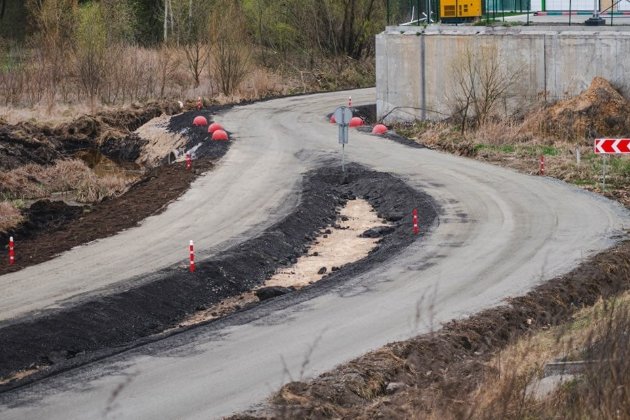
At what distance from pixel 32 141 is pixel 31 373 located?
1023 inches

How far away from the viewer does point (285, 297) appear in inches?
794

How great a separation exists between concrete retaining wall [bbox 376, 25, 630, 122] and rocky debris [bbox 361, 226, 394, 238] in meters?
12.5

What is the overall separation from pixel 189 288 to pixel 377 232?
7.14 metres

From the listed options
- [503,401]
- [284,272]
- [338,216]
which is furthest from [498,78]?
[503,401]

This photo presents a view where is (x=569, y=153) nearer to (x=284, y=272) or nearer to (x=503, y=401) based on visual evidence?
(x=284, y=272)

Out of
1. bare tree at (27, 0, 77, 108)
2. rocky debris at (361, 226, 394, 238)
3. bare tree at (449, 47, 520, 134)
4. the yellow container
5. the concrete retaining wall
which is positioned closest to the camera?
rocky debris at (361, 226, 394, 238)

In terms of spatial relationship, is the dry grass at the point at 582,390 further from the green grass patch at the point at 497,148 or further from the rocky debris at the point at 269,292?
the green grass patch at the point at 497,148

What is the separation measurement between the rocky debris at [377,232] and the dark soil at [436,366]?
689 centimetres

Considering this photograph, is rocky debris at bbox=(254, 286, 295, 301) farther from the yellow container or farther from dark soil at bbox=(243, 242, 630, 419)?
the yellow container

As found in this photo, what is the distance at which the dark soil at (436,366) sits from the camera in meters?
11.0

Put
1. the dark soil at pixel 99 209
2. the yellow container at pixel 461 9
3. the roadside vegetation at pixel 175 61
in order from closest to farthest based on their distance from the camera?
the dark soil at pixel 99 209 < the yellow container at pixel 461 9 < the roadside vegetation at pixel 175 61

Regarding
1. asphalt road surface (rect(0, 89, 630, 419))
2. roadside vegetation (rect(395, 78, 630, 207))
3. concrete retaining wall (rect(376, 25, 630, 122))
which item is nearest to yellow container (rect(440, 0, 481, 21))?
concrete retaining wall (rect(376, 25, 630, 122))

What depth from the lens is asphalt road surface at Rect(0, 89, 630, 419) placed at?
48.0ft

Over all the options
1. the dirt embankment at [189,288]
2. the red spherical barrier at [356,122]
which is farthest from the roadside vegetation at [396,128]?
the dirt embankment at [189,288]
